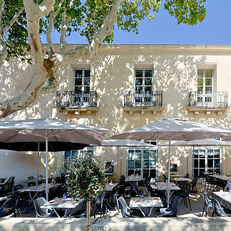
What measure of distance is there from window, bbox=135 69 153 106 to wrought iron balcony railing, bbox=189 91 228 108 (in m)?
2.38

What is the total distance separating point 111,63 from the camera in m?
12.2

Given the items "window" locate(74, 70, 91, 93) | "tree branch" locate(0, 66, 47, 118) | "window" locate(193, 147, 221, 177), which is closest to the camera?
"tree branch" locate(0, 66, 47, 118)

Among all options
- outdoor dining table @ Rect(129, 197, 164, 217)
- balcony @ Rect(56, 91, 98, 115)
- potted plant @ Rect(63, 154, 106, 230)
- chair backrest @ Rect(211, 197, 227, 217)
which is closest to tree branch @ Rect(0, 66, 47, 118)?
potted plant @ Rect(63, 154, 106, 230)

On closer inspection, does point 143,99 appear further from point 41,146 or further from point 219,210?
point 219,210

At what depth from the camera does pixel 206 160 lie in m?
11.7

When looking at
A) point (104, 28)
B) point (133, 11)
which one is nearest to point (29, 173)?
point (104, 28)

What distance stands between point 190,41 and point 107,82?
18.6ft

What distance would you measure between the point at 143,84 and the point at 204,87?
3.58 m

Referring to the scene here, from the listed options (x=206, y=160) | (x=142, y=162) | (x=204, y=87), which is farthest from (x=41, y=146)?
(x=204, y=87)

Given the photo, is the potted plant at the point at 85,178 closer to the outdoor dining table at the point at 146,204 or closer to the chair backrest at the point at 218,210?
the outdoor dining table at the point at 146,204

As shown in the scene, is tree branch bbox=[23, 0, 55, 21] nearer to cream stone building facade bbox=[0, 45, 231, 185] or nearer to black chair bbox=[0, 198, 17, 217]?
black chair bbox=[0, 198, 17, 217]

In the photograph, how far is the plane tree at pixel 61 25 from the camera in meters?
5.07

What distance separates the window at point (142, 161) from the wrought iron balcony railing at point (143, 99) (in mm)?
2568

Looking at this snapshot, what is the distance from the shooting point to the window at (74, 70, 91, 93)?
12.4m
